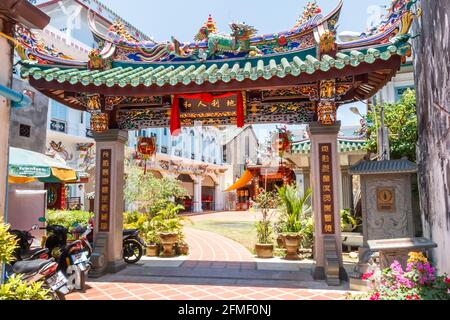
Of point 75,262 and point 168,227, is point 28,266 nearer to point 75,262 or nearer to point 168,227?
point 75,262

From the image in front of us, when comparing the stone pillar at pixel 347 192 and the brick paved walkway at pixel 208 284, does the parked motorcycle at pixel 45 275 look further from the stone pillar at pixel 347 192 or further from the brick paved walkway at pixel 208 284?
the stone pillar at pixel 347 192

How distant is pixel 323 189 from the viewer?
21.8ft

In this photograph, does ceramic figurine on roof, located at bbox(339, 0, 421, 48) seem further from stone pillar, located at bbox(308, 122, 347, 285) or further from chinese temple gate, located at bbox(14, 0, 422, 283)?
stone pillar, located at bbox(308, 122, 347, 285)

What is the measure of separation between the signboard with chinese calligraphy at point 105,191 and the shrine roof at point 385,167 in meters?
5.26

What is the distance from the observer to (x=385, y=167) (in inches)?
259

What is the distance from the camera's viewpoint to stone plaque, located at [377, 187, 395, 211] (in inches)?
261

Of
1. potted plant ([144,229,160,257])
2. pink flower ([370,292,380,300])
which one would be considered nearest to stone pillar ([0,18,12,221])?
pink flower ([370,292,380,300])

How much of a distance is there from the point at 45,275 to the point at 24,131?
32.4 feet

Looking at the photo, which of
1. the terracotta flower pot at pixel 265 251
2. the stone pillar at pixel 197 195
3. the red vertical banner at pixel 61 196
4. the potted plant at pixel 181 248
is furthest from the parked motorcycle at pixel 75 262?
the stone pillar at pixel 197 195

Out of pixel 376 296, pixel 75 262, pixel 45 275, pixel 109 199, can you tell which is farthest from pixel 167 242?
pixel 376 296
